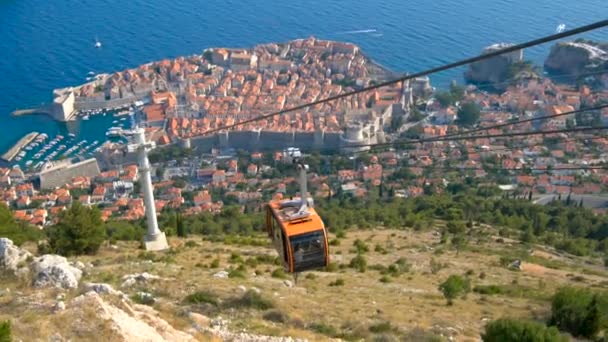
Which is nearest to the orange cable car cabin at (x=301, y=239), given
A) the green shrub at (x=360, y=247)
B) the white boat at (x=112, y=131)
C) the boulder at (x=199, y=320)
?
the boulder at (x=199, y=320)

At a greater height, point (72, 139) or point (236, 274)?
point (72, 139)

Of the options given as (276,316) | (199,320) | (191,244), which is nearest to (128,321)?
(199,320)

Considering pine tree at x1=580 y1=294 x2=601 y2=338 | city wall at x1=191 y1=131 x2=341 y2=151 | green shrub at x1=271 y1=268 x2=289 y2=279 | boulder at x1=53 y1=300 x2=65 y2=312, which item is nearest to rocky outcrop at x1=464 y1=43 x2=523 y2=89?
city wall at x1=191 y1=131 x2=341 y2=151

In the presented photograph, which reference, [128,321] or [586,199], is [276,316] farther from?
[586,199]

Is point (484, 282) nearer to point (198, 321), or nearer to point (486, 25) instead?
point (198, 321)

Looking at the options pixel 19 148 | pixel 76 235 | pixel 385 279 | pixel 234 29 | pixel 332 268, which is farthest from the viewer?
pixel 234 29

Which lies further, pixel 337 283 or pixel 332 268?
pixel 332 268

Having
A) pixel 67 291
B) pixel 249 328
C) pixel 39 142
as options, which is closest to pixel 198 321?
pixel 249 328
